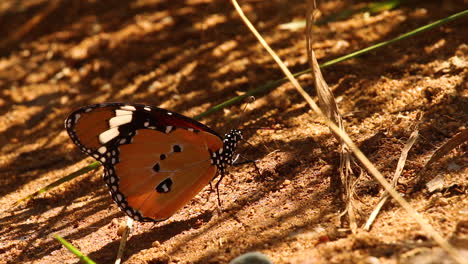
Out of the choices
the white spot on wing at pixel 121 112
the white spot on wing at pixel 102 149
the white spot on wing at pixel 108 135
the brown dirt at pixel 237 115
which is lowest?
the brown dirt at pixel 237 115

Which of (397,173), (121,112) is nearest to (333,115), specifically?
(397,173)

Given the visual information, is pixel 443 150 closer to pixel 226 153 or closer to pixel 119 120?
pixel 226 153

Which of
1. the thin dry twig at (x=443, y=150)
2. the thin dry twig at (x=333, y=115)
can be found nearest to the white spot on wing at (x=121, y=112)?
the thin dry twig at (x=333, y=115)

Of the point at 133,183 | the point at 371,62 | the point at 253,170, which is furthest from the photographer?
the point at 371,62

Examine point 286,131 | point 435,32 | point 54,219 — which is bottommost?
point 54,219

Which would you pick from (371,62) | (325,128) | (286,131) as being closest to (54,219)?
(286,131)

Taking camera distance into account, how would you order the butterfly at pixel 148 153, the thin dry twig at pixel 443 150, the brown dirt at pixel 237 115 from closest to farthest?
the brown dirt at pixel 237 115 < the thin dry twig at pixel 443 150 < the butterfly at pixel 148 153

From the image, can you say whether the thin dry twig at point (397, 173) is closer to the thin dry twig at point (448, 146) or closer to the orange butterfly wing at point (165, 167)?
the thin dry twig at point (448, 146)

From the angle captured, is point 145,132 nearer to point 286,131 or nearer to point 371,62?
point 286,131
